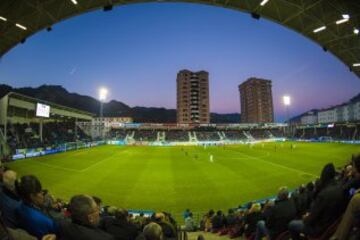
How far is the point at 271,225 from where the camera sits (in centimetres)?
650

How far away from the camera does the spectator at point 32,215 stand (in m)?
3.59

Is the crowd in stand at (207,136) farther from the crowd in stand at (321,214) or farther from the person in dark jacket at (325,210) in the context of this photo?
the person in dark jacket at (325,210)

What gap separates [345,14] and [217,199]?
46.3 feet

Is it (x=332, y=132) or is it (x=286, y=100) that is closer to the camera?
(x=286, y=100)

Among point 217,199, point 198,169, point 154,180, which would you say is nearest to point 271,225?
point 217,199

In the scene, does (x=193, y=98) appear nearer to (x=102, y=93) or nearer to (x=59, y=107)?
(x=102, y=93)

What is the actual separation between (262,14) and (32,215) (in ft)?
45.6

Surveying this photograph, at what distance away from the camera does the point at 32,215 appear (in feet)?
11.8

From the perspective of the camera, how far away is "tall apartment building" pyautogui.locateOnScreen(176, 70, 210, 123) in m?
168

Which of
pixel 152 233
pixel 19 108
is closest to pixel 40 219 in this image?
pixel 152 233

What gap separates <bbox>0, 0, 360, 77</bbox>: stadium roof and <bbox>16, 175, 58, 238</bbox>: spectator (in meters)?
11.4

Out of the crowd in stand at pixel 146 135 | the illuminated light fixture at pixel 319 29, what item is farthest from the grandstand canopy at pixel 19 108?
the illuminated light fixture at pixel 319 29

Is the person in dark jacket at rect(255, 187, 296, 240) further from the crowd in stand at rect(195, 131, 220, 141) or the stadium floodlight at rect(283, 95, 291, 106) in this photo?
the crowd in stand at rect(195, 131, 220, 141)

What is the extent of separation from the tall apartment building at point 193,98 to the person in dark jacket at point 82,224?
16199cm
